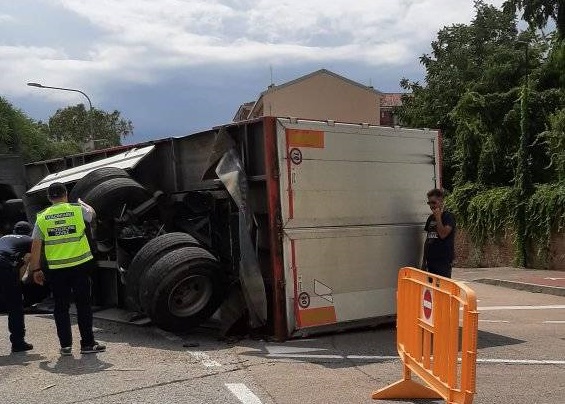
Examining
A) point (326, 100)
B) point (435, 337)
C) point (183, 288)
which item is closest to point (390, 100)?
point (326, 100)

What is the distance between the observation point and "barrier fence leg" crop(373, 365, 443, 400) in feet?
16.7

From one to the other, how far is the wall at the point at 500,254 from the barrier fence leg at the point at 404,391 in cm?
1593

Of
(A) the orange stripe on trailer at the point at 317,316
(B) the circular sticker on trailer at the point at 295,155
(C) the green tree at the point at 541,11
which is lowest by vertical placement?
(A) the orange stripe on trailer at the point at 317,316

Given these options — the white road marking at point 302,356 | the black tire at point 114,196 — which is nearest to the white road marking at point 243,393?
the white road marking at point 302,356

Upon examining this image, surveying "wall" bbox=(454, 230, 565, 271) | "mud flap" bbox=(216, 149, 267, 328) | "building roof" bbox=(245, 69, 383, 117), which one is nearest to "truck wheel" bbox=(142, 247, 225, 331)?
"mud flap" bbox=(216, 149, 267, 328)

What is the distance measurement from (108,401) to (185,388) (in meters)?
0.64

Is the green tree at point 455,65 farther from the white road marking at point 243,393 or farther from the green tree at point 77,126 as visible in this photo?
the green tree at point 77,126

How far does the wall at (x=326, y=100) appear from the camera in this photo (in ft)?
177

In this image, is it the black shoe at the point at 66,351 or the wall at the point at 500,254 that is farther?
the wall at the point at 500,254

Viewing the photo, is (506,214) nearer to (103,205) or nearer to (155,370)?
(103,205)

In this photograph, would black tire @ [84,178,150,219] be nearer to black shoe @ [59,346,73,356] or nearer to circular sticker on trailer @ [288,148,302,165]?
black shoe @ [59,346,73,356]

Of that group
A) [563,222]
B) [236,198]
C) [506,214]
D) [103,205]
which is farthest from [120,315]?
[506,214]

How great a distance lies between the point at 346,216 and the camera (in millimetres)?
7629

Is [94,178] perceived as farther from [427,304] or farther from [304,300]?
[427,304]
